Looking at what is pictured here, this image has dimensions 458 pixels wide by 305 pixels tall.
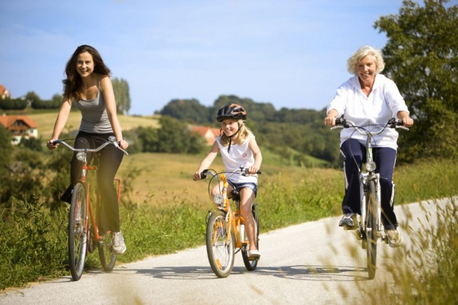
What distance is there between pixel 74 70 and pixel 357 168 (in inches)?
→ 119

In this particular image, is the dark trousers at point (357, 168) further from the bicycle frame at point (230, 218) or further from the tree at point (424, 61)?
the tree at point (424, 61)

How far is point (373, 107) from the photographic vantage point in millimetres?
7133

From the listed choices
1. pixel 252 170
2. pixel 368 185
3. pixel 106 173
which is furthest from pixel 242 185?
pixel 106 173

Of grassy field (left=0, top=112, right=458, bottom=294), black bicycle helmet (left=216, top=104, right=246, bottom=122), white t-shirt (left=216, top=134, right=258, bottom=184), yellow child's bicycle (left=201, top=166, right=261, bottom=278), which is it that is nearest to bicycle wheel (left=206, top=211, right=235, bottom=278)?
yellow child's bicycle (left=201, top=166, right=261, bottom=278)

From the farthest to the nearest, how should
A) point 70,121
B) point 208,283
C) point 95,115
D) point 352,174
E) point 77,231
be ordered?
point 70,121
point 95,115
point 352,174
point 77,231
point 208,283

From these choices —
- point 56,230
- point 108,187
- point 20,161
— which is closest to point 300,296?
point 108,187

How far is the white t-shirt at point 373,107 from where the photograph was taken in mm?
7043

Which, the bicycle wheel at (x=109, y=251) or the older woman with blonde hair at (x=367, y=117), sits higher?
the older woman with blonde hair at (x=367, y=117)

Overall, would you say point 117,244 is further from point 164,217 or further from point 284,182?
point 164,217

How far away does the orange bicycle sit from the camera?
6539 millimetres

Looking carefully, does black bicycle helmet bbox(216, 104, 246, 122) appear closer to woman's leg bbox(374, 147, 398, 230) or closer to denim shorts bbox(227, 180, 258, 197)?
denim shorts bbox(227, 180, 258, 197)

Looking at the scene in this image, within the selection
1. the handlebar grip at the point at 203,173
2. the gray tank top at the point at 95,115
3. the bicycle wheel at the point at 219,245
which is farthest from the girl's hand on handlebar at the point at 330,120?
the gray tank top at the point at 95,115

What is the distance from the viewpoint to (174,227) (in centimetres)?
1023

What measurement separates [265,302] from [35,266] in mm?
2516
